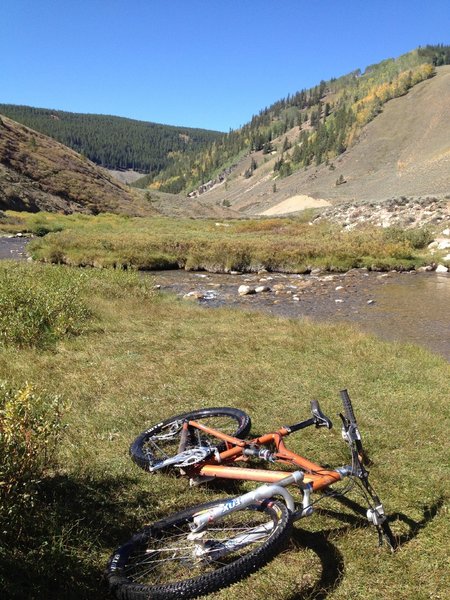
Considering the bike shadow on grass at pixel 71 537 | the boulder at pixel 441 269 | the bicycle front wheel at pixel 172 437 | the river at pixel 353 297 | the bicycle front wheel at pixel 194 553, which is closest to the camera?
the bicycle front wheel at pixel 194 553

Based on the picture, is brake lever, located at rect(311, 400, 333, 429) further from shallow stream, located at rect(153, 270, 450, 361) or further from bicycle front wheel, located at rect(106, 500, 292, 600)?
shallow stream, located at rect(153, 270, 450, 361)

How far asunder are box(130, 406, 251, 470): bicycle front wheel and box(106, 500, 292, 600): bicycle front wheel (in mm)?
1215

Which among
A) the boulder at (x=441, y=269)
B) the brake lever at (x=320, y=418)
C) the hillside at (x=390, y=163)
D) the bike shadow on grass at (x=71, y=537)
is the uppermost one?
the hillside at (x=390, y=163)

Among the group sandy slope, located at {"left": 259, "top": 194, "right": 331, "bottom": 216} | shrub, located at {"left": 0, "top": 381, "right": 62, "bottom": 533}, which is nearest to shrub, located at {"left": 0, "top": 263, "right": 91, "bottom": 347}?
shrub, located at {"left": 0, "top": 381, "right": 62, "bottom": 533}

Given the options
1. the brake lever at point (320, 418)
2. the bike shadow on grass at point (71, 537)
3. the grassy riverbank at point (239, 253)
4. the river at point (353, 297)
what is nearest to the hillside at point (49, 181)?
the grassy riverbank at point (239, 253)

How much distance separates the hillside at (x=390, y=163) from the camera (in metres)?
74.2

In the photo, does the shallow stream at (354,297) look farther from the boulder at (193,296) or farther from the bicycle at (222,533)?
the bicycle at (222,533)

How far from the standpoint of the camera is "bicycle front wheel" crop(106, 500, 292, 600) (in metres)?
3.18

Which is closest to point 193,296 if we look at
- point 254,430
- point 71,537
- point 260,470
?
point 254,430

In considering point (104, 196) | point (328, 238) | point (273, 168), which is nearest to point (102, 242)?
point (328, 238)

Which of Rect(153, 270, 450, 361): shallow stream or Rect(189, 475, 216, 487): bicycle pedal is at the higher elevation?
Rect(189, 475, 216, 487): bicycle pedal

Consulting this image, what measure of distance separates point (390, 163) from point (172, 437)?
4006 inches

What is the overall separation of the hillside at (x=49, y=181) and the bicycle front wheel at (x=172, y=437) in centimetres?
5825

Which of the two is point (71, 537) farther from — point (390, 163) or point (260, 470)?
point (390, 163)
